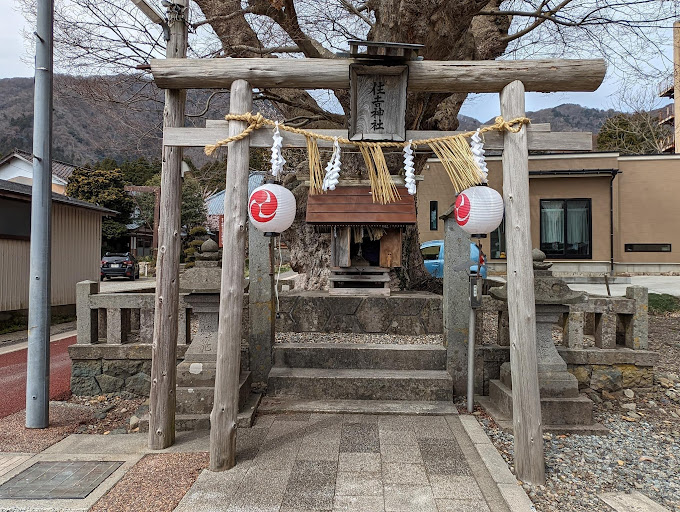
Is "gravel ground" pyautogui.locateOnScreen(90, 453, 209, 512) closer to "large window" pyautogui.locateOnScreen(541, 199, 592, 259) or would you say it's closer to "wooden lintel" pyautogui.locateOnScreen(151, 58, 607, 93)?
"wooden lintel" pyautogui.locateOnScreen(151, 58, 607, 93)

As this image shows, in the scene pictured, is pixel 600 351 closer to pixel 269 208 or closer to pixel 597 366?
pixel 597 366

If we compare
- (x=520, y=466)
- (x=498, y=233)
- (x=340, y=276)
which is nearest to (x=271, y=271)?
(x=340, y=276)

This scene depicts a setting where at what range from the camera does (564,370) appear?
4531mm

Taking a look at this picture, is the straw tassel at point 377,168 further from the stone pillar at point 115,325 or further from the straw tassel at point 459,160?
the stone pillar at point 115,325

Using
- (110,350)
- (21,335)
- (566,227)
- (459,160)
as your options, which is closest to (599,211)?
(566,227)

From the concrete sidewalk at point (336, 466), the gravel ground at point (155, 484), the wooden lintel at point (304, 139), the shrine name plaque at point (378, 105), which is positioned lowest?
the gravel ground at point (155, 484)

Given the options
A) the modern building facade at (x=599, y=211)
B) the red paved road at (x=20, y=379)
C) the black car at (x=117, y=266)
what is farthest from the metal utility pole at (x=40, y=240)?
the black car at (x=117, y=266)

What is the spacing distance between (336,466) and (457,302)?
8.36ft

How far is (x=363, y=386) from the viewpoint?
4.89 metres

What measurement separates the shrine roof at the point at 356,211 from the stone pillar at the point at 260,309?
77.2 inches

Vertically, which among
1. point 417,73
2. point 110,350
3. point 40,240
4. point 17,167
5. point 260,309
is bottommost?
point 110,350

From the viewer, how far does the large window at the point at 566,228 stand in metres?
17.9

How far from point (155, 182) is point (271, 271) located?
95.4 feet

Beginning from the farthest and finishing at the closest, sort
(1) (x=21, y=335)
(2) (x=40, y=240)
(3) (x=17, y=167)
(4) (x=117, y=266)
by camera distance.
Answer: (3) (x=17, y=167) → (4) (x=117, y=266) → (1) (x=21, y=335) → (2) (x=40, y=240)
